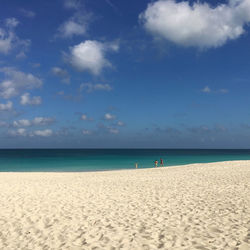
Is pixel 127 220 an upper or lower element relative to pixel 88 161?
upper

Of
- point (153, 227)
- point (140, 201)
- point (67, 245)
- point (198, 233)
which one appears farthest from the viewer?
point (140, 201)

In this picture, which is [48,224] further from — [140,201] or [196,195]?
[196,195]

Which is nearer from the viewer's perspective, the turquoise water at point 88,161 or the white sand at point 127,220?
the white sand at point 127,220

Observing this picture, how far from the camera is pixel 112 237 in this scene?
20.7 feet

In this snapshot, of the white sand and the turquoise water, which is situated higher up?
the white sand

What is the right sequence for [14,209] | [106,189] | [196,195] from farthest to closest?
[106,189], [196,195], [14,209]

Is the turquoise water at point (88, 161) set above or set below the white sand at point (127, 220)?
below

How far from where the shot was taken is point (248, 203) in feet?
30.4

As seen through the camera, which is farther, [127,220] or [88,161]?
[88,161]

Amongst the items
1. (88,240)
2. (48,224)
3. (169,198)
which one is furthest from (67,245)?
(169,198)

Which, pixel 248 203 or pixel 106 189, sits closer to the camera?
pixel 248 203

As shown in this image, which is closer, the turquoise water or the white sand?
the white sand

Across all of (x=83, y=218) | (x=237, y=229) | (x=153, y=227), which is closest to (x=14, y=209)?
(x=83, y=218)

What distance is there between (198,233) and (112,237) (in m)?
2.42
